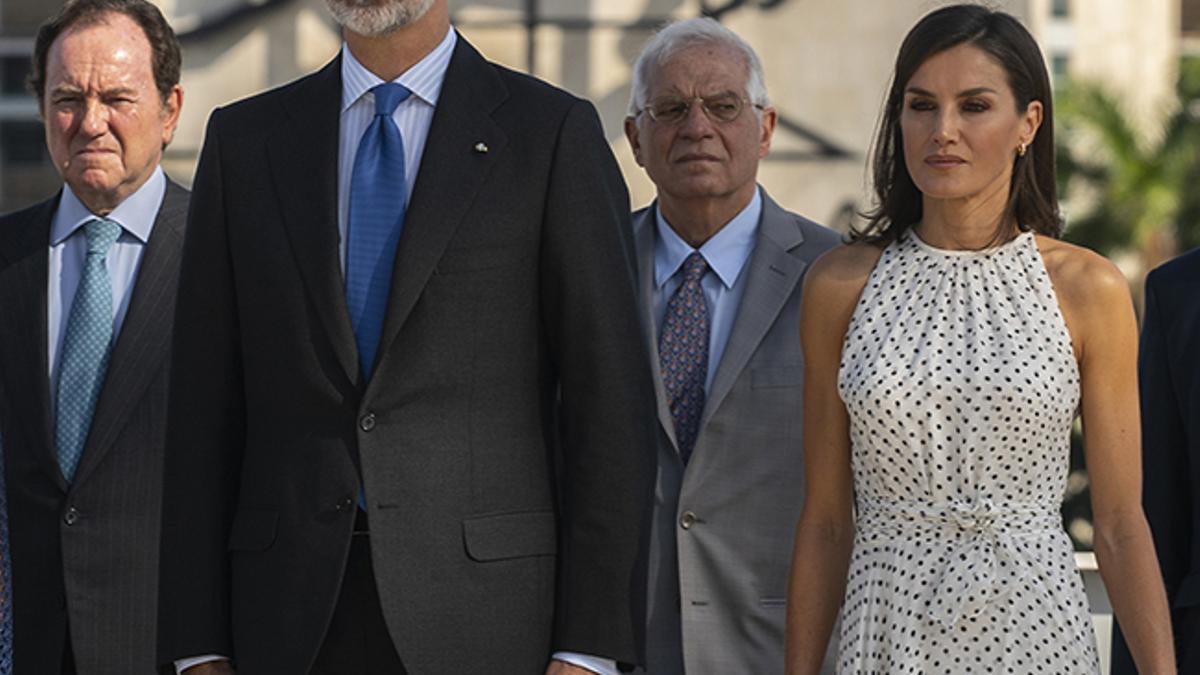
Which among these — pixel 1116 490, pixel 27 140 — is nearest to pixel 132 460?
pixel 1116 490

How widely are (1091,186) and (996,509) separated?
60.6 ft

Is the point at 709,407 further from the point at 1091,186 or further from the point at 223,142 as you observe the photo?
the point at 1091,186

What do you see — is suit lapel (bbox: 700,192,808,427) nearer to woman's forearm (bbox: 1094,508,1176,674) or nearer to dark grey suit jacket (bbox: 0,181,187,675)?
woman's forearm (bbox: 1094,508,1176,674)

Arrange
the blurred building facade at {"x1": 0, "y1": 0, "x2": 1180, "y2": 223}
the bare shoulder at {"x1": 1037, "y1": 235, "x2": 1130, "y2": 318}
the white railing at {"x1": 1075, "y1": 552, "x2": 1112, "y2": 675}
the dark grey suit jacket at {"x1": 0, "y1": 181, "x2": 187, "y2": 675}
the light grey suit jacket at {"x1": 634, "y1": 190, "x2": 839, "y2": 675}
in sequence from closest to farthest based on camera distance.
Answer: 1. the bare shoulder at {"x1": 1037, "y1": 235, "x2": 1130, "y2": 318}
2. the dark grey suit jacket at {"x1": 0, "y1": 181, "x2": 187, "y2": 675}
3. the light grey suit jacket at {"x1": 634, "y1": 190, "x2": 839, "y2": 675}
4. the white railing at {"x1": 1075, "y1": 552, "x2": 1112, "y2": 675}
5. the blurred building facade at {"x1": 0, "y1": 0, "x2": 1180, "y2": 223}

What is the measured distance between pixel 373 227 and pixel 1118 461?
49.6 inches

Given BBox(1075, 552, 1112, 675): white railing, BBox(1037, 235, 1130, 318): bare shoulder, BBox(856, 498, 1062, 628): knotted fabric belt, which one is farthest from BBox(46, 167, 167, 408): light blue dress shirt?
BBox(1075, 552, 1112, 675): white railing

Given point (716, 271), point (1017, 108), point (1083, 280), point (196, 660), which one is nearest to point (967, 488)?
point (1083, 280)

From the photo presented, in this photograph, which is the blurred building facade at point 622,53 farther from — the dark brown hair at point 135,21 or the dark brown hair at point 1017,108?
the dark brown hair at point 1017,108

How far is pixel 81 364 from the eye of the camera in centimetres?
409

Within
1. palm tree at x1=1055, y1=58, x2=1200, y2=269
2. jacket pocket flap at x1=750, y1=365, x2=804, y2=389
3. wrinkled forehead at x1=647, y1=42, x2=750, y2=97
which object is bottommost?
jacket pocket flap at x1=750, y1=365, x2=804, y2=389

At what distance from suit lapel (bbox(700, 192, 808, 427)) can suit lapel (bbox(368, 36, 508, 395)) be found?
0.99m

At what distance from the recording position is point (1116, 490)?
3.44m

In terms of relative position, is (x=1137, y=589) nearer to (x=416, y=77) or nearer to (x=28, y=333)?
(x=416, y=77)

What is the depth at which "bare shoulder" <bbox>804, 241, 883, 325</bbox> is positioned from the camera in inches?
142
